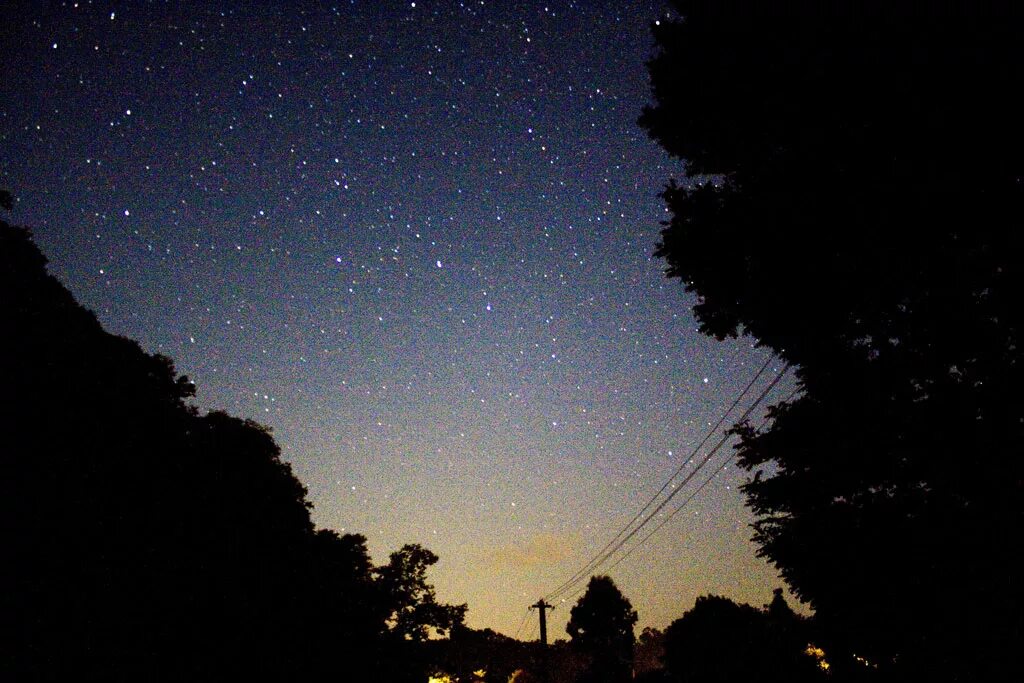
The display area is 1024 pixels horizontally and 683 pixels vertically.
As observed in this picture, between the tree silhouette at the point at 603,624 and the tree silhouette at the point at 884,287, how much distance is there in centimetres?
3680

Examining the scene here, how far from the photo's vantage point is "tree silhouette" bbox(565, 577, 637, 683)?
126 feet

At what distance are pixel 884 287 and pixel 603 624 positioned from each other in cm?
4055

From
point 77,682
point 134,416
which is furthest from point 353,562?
point 77,682

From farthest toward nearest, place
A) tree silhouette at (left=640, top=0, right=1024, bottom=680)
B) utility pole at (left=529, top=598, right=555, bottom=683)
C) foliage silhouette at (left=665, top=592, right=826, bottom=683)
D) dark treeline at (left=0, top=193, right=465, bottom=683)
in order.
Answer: utility pole at (left=529, top=598, right=555, bottom=683), foliage silhouette at (left=665, top=592, right=826, bottom=683), dark treeline at (left=0, top=193, right=465, bottom=683), tree silhouette at (left=640, top=0, right=1024, bottom=680)

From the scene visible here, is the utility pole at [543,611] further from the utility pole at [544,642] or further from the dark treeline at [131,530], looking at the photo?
the dark treeline at [131,530]

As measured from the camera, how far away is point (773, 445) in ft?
25.5

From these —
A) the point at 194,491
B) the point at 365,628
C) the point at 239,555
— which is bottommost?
the point at 365,628

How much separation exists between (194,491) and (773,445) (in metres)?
11.9

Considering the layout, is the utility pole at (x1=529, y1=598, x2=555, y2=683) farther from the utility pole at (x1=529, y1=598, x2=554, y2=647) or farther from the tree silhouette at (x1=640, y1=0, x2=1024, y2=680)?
the tree silhouette at (x1=640, y1=0, x2=1024, y2=680)

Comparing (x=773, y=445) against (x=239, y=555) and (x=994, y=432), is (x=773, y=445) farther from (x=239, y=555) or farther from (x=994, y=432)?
(x=239, y=555)

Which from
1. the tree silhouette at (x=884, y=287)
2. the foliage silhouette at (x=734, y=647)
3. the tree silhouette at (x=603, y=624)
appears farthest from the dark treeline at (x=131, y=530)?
the tree silhouette at (x=603, y=624)

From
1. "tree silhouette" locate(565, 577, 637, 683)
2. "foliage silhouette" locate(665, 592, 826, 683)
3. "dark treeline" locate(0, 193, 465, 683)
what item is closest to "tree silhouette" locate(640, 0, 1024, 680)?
"foliage silhouette" locate(665, 592, 826, 683)

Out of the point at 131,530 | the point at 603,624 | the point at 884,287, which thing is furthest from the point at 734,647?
the point at 603,624

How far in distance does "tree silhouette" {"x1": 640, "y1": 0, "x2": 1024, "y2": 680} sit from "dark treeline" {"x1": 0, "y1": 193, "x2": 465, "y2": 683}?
34.0 ft
